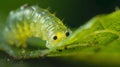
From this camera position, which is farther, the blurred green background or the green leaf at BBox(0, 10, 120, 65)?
the blurred green background

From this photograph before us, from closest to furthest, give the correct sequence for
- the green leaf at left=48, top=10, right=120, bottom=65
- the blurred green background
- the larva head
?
the green leaf at left=48, top=10, right=120, bottom=65 < the larva head < the blurred green background

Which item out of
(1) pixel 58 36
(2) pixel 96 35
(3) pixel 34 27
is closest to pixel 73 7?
(3) pixel 34 27

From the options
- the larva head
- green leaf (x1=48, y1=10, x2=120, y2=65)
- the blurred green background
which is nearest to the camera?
green leaf (x1=48, y1=10, x2=120, y2=65)

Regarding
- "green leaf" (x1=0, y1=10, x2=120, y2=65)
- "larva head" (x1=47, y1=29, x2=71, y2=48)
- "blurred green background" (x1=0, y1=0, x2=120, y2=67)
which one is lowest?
"green leaf" (x1=0, y1=10, x2=120, y2=65)

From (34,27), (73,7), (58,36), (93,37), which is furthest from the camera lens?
(73,7)

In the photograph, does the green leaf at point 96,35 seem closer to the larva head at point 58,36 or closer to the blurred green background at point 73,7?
the larva head at point 58,36

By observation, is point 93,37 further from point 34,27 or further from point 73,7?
point 73,7

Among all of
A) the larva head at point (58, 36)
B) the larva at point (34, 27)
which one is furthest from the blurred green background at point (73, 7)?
the larva head at point (58, 36)

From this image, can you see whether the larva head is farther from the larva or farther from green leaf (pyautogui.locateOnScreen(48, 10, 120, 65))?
green leaf (pyautogui.locateOnScreen(48, 10, 120, 65))

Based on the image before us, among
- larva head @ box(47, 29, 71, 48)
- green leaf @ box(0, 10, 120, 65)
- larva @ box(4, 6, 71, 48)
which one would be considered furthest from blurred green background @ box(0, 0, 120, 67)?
green leaf @ box(0, 10, 120, 65)

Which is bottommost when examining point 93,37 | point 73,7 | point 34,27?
point 93,37
